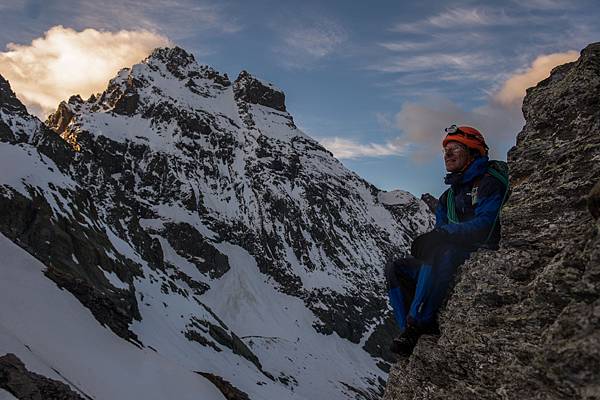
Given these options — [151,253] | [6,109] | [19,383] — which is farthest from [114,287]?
[151,253]

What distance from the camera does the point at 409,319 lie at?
475 cm

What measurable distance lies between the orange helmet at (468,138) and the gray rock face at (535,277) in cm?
41

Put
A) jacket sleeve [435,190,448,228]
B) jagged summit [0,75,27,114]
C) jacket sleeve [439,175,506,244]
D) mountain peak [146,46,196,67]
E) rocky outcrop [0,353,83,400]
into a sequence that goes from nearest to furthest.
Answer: jacket sleeve [439,175,506,244] → jacket sleeve [435,190,448,228] → rocky outcrop [0,353,83,400] → jagged summit [0,75,27,114] → mountain peak [146,46,196,67]

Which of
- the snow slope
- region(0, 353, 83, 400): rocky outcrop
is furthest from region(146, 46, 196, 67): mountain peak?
region(0, 353, 83, 400): rocky outcrop

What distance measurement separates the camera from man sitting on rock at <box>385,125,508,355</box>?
176 inches

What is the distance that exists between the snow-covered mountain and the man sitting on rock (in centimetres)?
1010

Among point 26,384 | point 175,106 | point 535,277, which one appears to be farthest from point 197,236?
point 535,277

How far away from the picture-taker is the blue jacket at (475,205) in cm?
437

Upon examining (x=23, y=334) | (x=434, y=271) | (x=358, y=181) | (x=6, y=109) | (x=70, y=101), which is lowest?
(x=23, y=334)

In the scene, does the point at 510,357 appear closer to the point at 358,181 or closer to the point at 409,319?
the point at 409,319

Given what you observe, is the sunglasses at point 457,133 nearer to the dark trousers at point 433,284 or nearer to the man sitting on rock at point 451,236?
the man sitting on rock at point 451,236

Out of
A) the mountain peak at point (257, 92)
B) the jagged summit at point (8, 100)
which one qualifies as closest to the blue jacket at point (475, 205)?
the jagged summit at point (8, 100)

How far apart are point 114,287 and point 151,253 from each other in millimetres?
51468

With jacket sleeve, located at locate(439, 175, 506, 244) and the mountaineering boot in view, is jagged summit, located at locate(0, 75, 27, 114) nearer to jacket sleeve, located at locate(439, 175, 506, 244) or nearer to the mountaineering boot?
the mountaineering boot
